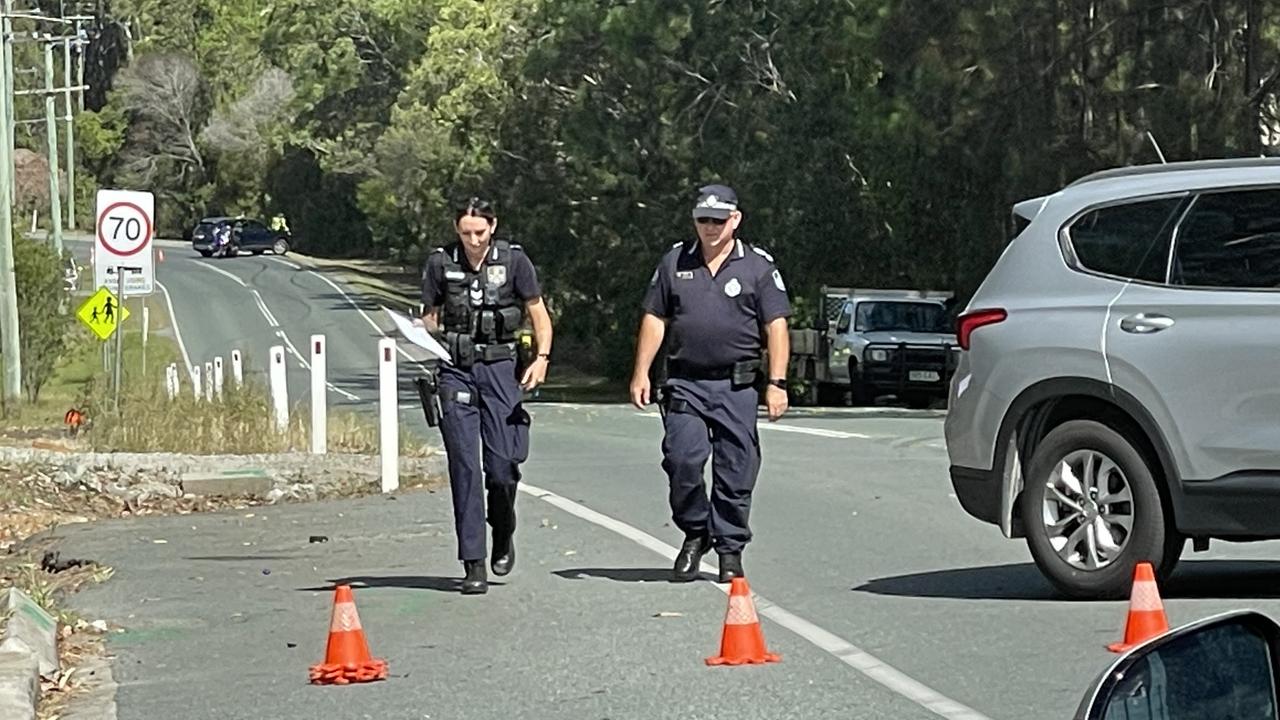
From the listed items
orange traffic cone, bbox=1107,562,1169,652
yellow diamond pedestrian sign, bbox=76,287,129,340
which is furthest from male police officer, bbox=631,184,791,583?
yellow diamond pedestrian sign, bbox=76,287,129,340

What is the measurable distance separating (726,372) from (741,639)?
2474 mm

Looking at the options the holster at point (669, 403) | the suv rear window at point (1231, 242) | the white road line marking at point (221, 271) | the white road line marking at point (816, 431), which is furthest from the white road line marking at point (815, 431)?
the white road line marking at point (221, 271)

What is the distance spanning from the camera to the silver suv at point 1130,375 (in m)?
9.55

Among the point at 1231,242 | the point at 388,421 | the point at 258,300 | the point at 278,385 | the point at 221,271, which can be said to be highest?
the point at 1231,242

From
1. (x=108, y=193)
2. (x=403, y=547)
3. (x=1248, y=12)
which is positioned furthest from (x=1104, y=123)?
(x=403, y=547)

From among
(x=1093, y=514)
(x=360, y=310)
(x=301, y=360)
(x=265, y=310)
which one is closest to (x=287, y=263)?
(x=360, y=310)

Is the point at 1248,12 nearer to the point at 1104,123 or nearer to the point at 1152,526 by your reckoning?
the point at 1104,123

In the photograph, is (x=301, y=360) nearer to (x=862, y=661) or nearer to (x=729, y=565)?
(x=729, y=565)

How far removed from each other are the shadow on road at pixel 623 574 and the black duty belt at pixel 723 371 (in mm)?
1101

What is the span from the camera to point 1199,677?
10.00ft

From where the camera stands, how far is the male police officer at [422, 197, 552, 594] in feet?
35.0

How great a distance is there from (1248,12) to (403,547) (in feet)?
83.0

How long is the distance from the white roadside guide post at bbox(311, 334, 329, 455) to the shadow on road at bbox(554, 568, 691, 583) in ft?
26.8

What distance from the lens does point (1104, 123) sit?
38.2m
